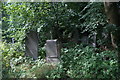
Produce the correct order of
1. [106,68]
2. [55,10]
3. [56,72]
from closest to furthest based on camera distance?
1. [106,68]
2. [56,72]
3. [55,10]

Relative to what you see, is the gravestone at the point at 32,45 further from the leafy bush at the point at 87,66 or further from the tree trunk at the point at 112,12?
the tree trunk at the point at 112,12

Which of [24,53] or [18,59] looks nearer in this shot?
[18,59]

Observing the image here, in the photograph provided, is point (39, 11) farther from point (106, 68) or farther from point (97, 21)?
point (106, 68)

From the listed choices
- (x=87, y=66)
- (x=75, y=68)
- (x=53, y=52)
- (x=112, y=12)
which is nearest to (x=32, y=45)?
(x=53, y=52)

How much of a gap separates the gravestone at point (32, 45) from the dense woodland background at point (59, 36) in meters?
0.13

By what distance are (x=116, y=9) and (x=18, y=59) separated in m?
2.66

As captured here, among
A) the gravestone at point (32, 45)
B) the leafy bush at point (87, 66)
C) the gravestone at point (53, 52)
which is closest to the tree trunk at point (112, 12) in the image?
the leafy bush at point (87, 66)

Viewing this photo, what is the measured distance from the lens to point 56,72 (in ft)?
7.90

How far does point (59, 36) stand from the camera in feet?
14.4

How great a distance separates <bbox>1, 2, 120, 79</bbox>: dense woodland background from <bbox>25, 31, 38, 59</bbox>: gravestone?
13 cm

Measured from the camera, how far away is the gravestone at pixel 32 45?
3174 millimetres

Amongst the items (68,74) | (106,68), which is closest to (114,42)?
(106,68)

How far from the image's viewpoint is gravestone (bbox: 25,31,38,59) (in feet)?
10.4

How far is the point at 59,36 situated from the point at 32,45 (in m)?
1.43
